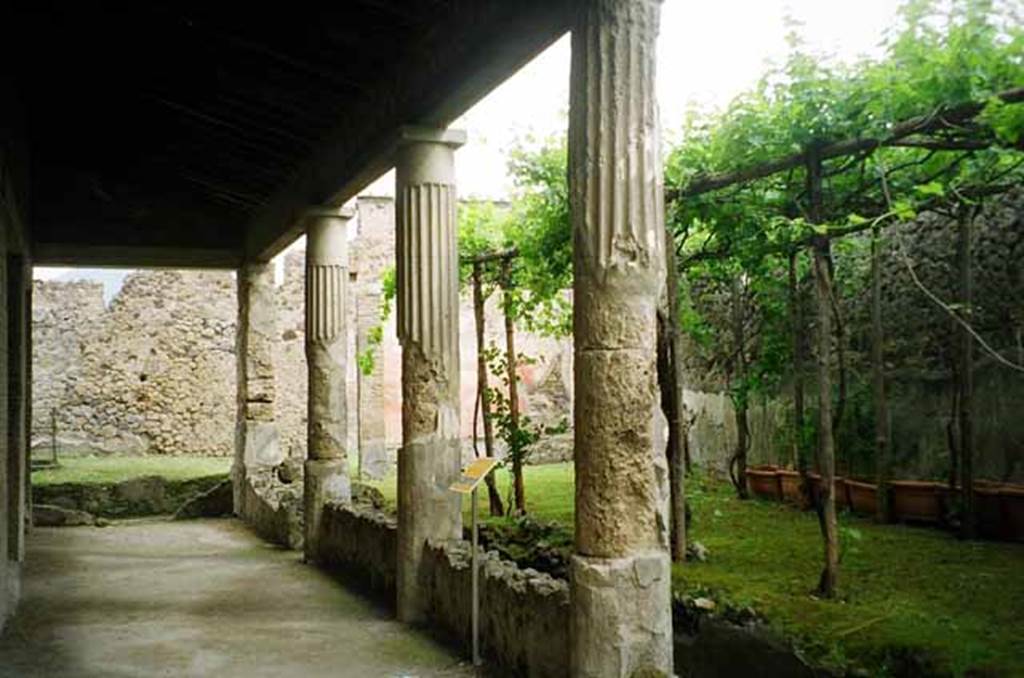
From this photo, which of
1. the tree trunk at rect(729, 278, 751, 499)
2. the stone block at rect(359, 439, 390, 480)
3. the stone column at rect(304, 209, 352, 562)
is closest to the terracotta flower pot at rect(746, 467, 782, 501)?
the tree trunk at rect(729, 278, 751, 499)

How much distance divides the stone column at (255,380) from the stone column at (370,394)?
400 centimetres

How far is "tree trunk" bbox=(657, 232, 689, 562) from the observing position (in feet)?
28.7

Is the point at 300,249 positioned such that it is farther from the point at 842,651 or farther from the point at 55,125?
the point at 842,651

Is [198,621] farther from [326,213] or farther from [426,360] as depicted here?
[326,213]

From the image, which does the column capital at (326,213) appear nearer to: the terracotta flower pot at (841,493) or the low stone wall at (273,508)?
the low stone wall at (273,508)

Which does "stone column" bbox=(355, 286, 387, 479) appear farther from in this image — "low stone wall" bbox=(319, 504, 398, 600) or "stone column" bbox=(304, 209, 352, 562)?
"low stone wall" bbox=(319, 504, 398, 600)

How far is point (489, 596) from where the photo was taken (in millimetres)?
6203

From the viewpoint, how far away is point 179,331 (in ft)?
66.9

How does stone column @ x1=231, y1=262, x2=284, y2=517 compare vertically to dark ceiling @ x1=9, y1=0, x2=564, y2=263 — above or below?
below

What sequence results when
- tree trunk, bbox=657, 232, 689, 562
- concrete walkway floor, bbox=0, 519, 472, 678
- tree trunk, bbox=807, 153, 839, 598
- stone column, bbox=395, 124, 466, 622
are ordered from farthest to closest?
tree trunk, bbox=657, 232, 689, 562 → stone column, bbox=395, 124, 466, 622 → tree trunk, bbox=807, 153, 839, 598 → concrete walkway floor, bbox=0, 519, 472, 678

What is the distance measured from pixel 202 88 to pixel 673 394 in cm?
487

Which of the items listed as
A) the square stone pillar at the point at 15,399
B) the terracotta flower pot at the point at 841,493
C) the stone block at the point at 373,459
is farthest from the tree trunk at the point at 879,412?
the stone block at the point at 373,459

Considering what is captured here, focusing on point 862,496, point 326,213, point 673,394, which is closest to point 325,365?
Answer: point 326,213

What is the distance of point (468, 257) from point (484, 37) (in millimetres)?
5407
